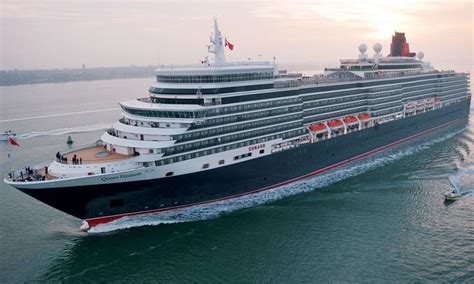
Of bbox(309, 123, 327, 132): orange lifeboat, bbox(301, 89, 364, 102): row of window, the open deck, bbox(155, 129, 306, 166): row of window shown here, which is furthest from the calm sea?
bbox(301, 89, 364, 102): row of window

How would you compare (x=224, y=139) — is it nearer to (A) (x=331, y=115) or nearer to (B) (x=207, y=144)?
(B) (x=207, y=144)

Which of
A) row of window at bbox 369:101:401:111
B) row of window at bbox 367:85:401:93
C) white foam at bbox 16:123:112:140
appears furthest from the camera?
white foam at bbox 16:123:112:140

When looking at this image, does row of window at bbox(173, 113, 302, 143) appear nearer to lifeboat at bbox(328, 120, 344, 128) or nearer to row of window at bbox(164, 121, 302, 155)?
row of window at bbox(164, 121, 302, 155)

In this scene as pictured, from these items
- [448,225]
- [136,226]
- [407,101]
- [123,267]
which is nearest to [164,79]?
[136,226]

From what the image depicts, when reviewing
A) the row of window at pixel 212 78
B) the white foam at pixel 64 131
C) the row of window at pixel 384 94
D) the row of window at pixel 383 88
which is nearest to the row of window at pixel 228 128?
the row of window at pixel 212 78

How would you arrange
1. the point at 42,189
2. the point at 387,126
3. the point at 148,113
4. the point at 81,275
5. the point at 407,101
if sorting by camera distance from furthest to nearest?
the point at 407,101, the point at 387,126, the point at 148,113, the point at 42,189, the point at 81,275

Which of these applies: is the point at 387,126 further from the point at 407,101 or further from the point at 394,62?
the point at 394,62
